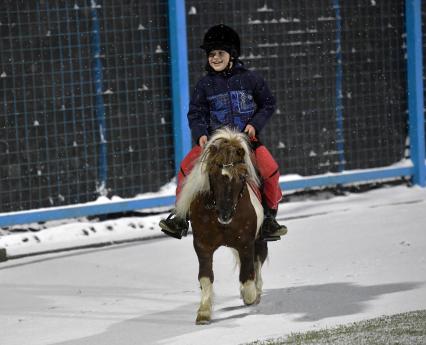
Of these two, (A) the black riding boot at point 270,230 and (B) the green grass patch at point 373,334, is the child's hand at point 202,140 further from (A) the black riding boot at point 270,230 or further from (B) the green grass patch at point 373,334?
(B) the green grass patch at point 373,334

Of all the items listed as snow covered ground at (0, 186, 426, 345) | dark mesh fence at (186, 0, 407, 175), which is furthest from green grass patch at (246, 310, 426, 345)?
dark mesh fence at (186, 0, 407, 175)

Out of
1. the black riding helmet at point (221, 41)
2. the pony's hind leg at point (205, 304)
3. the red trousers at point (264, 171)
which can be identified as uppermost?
the black riding helmet at point (221, 41)

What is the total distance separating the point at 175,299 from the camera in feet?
32.7

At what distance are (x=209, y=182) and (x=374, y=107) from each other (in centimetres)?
650

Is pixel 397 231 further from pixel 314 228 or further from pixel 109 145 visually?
pixel 109 145

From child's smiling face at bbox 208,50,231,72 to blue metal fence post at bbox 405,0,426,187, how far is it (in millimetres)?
5973

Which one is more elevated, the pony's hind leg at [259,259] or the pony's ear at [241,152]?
the pony's ear at [241,152]

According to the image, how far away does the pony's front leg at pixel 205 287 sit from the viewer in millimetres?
8836

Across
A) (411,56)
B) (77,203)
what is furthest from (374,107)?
(77,203)

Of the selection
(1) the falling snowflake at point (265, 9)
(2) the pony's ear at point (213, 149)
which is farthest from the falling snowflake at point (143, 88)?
(2) the pony's ear at point (213, 149)

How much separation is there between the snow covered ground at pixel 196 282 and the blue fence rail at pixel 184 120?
22 cm

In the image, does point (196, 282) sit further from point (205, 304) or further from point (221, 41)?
point (221, 41)

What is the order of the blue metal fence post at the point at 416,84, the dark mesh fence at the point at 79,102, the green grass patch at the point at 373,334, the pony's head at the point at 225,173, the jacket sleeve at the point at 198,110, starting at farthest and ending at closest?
the blue metal fence post at the point at 416,84
the dark mesh fence at the point at 79,102
the jacket sleeve at the point at 198,110
the pony's head at the point at 225,173
the green grass patch at the point at 373,334

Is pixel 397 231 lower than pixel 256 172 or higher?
lower
